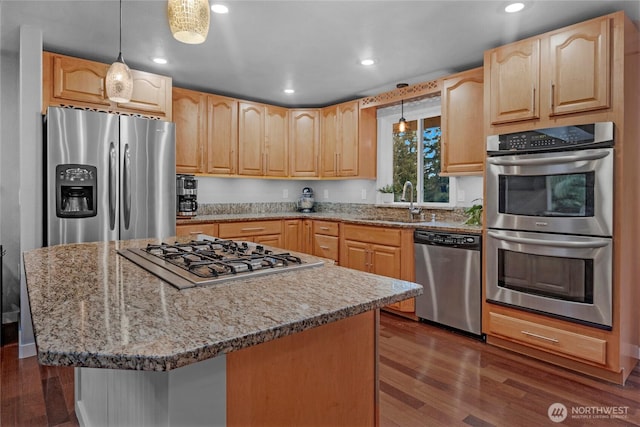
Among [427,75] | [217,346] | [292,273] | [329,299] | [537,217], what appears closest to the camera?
[217,346]

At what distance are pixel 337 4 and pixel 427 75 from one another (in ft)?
5.45

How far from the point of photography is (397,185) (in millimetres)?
4473

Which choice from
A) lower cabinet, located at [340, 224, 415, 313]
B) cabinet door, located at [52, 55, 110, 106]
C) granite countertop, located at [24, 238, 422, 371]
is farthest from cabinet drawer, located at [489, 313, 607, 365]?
cabinet door, located at [52, 55, 110, 106]

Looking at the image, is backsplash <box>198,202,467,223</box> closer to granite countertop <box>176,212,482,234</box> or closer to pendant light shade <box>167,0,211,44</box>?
granite countertop <box>176,212,482,234</box>

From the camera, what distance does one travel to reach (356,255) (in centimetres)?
398

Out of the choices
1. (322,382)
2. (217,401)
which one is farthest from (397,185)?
(217,401)

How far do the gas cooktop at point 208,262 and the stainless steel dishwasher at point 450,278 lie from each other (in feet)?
6.16

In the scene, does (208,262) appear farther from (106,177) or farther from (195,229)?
(195,229)

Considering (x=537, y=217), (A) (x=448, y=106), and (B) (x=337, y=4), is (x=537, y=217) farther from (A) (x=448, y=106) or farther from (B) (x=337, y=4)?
(B) (x=337, y=4)

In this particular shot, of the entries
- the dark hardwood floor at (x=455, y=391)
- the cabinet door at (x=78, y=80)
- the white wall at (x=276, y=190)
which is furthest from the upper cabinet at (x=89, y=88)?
the dark hardwood floor at (x=455, y=391)

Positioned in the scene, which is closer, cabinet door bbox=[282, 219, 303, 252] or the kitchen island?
the kitchen island

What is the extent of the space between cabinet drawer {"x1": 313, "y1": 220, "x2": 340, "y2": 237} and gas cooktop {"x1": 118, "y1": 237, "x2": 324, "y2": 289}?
2388 mm

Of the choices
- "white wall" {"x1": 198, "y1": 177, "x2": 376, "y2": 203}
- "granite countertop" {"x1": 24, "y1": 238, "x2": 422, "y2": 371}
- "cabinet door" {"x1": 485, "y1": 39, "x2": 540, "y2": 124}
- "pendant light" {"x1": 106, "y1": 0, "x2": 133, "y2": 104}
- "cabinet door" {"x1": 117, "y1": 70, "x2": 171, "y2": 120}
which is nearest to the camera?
"granite countertop" {"x1": 24, "y1": 238, "x2": 422, "y2": 371}

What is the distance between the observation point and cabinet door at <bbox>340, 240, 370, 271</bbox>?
12.7ft
